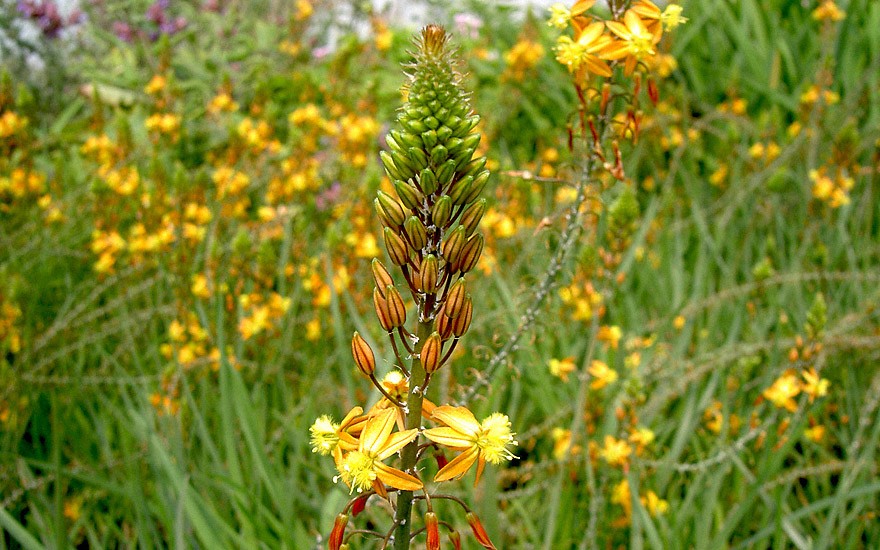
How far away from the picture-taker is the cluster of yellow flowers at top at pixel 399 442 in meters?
1.00

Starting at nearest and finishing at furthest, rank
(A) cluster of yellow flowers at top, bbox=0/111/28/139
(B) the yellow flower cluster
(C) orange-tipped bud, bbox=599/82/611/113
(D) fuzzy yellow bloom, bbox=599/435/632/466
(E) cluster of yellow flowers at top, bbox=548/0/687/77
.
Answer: (E) cluster of yellow flowers at top, bbox=548/0/687/77 → (C) orange-tipped bud, bbox=599/82/611/113 → (D) fuzzy yellow bloom, bbox=599/435/632/466 → (A) cluster of yellow flowers at top, bbox=0/111/28/139 → (B) the yellow flower cluster

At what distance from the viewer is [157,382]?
2.82 metres

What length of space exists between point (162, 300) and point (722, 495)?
7.07 feet

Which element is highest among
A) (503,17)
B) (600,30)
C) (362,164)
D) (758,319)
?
(503,17)

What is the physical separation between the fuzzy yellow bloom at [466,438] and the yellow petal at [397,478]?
1.5 inches

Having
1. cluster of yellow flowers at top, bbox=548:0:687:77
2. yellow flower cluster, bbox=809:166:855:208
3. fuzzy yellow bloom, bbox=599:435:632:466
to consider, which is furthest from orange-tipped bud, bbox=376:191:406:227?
yellow flower cluster, bbox=809:166:855:208

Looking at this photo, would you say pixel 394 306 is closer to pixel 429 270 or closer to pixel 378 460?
pixel 429 270

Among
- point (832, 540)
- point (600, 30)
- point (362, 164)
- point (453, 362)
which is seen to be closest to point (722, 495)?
point (832, 540)

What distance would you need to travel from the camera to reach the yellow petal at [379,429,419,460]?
1002 mm

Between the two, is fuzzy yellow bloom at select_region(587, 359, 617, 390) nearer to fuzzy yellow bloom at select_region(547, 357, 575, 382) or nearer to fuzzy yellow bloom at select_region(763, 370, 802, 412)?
fuzzy yellow bloom at select_region(547, 357, 575, 382)

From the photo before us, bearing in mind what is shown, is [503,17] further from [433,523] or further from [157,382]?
[433,523]

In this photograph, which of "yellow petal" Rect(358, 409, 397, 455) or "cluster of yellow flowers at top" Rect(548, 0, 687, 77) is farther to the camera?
"cluster of yellow flowers at top" Rect(548, 0, 687, 77)

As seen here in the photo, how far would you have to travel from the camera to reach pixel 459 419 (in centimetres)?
103

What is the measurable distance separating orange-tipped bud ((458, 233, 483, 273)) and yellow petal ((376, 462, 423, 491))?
0.25 metres
